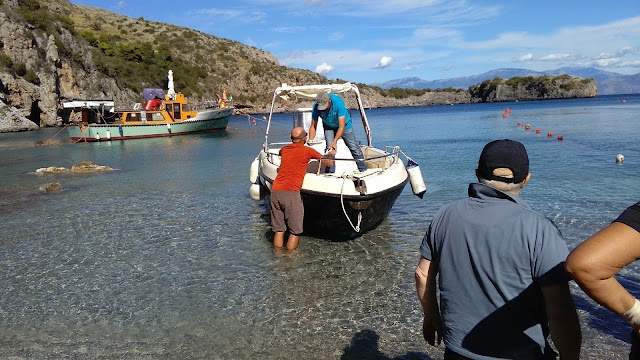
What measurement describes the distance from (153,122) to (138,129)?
1527mm

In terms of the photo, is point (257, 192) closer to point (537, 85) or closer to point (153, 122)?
point (153, 122)

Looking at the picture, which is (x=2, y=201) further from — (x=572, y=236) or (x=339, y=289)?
(x=572, y=236)

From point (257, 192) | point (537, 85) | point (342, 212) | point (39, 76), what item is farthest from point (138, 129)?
point (537, 85)

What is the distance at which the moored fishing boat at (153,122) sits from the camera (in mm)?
40844

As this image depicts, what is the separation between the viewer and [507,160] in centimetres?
302

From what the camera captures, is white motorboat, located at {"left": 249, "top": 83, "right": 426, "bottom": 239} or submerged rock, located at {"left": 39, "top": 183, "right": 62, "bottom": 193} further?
submerged rock, located at {"left": 39, "top": 183, "right": 62, "bottom": 193}

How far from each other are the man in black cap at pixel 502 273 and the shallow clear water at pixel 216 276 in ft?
8.94

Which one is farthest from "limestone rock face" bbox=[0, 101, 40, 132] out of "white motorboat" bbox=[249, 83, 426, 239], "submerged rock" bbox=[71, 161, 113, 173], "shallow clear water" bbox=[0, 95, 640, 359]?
"white motorboat" bbox=[249, 83, 426, 239]

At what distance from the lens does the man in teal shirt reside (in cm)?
1034

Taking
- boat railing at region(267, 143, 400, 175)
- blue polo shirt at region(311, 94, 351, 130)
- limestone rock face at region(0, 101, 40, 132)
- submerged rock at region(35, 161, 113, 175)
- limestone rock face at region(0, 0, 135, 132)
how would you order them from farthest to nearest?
limestone rock face at region(0, 0, 135, 132) < limestone rock face at region(0, 101, 40, 132) < submerged rock at region(35, 161, 113, 175) < boat railing at region(267, 143, 400, 175) < blue polo shirt at region(311, 94, 351, 130)

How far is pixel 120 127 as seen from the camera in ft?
136

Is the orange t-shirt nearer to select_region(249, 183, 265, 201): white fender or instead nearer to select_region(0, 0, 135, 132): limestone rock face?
select_region(249, 183, 265, 201): white fender

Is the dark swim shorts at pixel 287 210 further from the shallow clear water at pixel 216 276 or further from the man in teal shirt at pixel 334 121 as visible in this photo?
the man in teal shirt at pixel 334 121

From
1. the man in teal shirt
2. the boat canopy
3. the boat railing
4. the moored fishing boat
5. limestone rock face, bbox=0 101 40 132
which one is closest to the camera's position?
the man in teal shirt
